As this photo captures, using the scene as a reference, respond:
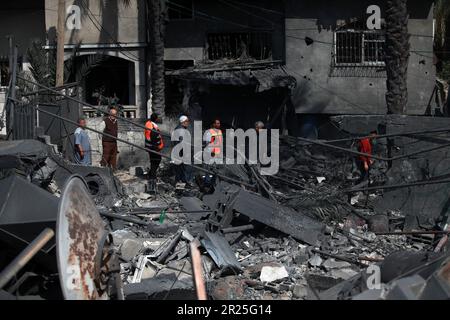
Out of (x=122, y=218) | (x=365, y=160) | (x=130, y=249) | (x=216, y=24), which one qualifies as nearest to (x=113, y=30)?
(x=216, y=24)

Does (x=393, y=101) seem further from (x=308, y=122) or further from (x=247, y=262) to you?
(x=247, y=262)

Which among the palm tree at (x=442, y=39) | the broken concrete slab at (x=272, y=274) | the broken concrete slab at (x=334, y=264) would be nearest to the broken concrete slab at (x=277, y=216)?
the broken concrete slab at (x=334, y=264)

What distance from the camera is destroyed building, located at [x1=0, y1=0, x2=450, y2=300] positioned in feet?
18.9

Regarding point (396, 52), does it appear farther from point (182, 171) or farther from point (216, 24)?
point (216, 24)

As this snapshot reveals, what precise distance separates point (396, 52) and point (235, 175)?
6716 mm

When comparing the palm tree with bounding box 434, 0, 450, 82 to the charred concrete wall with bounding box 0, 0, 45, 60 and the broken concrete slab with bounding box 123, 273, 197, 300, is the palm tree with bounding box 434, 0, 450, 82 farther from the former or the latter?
the broken concrete slab with bounding box 123, 273, 197, 300

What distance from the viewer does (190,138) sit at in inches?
567

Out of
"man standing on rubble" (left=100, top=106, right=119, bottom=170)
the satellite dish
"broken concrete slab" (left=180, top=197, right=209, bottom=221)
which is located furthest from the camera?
"man standing on rubble" (left=100, top=106, right=119, bottom=170)

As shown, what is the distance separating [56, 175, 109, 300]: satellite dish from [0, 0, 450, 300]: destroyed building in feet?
0.05

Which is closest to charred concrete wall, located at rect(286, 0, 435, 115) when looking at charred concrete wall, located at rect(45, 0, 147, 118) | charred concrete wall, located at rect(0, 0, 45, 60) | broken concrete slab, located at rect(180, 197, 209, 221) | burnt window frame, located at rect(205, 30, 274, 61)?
burnt window frame, located at rect(205, 30, 274, 61)

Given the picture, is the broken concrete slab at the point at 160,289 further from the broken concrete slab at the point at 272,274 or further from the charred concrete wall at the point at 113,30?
the charred concrete wall at the point at 113,30

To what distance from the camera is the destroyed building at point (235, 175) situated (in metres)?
5.77

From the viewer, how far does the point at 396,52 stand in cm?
1656

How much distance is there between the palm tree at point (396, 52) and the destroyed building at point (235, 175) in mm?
1804
